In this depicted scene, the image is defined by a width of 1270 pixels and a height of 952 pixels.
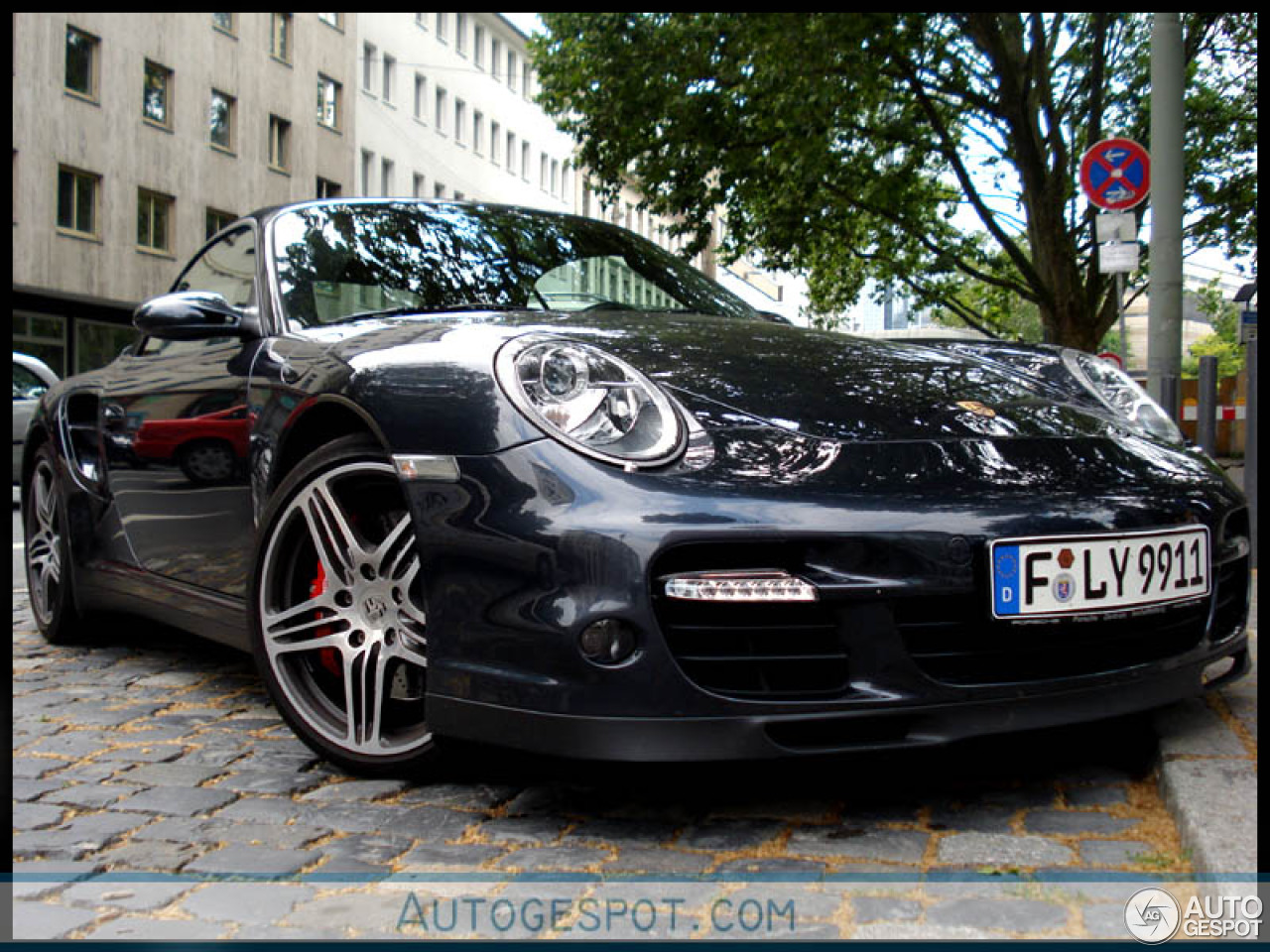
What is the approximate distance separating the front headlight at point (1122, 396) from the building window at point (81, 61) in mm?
27184

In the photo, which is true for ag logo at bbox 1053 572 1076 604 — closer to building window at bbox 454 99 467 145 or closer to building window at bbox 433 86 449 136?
building window at bbox 433 86 449 136

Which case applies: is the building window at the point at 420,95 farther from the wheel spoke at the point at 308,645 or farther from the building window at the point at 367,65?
the wheel spoke at the point at 308,645

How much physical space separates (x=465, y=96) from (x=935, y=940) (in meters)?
49.6

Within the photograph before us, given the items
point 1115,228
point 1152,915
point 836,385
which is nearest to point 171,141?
point 1115,228

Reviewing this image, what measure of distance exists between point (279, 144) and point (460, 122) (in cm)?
1485

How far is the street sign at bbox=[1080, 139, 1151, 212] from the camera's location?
327 inches

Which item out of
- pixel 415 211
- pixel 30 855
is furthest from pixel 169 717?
pixel 415 211

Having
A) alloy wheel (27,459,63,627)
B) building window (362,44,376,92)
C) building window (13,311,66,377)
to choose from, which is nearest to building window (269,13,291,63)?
building window (362,44,376,92)

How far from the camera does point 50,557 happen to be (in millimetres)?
4836

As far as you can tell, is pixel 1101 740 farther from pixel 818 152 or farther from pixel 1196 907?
pixel 818 152

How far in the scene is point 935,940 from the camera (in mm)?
1963

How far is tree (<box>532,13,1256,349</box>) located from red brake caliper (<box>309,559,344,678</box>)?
43.5 ft

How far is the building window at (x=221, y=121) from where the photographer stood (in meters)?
32.1

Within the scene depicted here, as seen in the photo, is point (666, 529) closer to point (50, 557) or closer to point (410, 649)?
point (410, 649)
